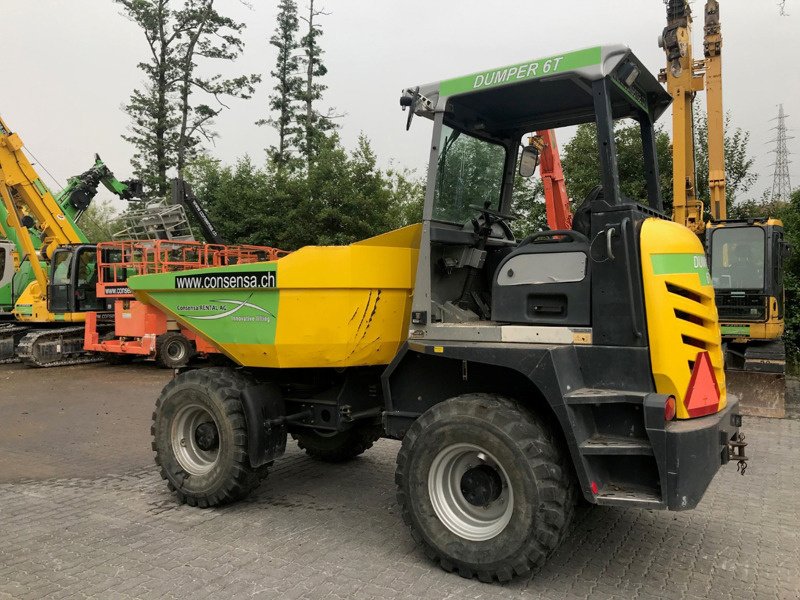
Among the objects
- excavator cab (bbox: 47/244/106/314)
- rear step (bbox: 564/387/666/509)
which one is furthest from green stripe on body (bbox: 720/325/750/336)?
excavator cab (bbox: 47/244/106/314)

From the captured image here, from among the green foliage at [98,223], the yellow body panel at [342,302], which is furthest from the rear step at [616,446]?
the green foliage at [98,223]

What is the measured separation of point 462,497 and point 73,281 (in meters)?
13.0

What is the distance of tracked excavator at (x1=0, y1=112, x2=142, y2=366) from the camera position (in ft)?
46.7

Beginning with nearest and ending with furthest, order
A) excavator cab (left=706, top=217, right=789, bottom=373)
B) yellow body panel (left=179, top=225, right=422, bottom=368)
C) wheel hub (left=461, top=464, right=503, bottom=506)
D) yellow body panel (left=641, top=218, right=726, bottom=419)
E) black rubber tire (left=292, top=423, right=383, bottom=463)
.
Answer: yellow body panel (left=641, top=218, right=726, bottom=419) < wheel hub (left=461, top=464, right=503, bottom=506) < yellow body panel (left=179, top=225, right=422, bottom=368) < black rubber tire (left=292, top=423, right=383, bottom=463) < excavator cab (left=706, top=217, right=789, bottom=373)

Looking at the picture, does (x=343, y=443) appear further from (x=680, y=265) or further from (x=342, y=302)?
(x=680, y=265)

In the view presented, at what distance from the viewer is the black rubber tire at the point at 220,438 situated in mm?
4730

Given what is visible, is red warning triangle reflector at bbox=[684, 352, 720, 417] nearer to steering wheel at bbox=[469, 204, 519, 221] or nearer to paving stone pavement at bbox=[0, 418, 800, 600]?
paving stone pavement at bbox=[0, 418, 800, 600]

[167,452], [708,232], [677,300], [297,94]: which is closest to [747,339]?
[708,232]

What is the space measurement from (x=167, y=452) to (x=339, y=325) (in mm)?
1962

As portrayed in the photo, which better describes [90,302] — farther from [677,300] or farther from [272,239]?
[677,300]

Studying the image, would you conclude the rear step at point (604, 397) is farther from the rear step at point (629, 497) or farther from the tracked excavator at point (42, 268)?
the tracked excavator at point (42, 268)

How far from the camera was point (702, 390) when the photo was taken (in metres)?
3.55

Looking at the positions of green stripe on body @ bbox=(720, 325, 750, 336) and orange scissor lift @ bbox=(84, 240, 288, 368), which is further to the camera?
orange scissor lift @ bbox=(84, 240, 288, 368)

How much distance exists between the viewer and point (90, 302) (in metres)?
14.6
